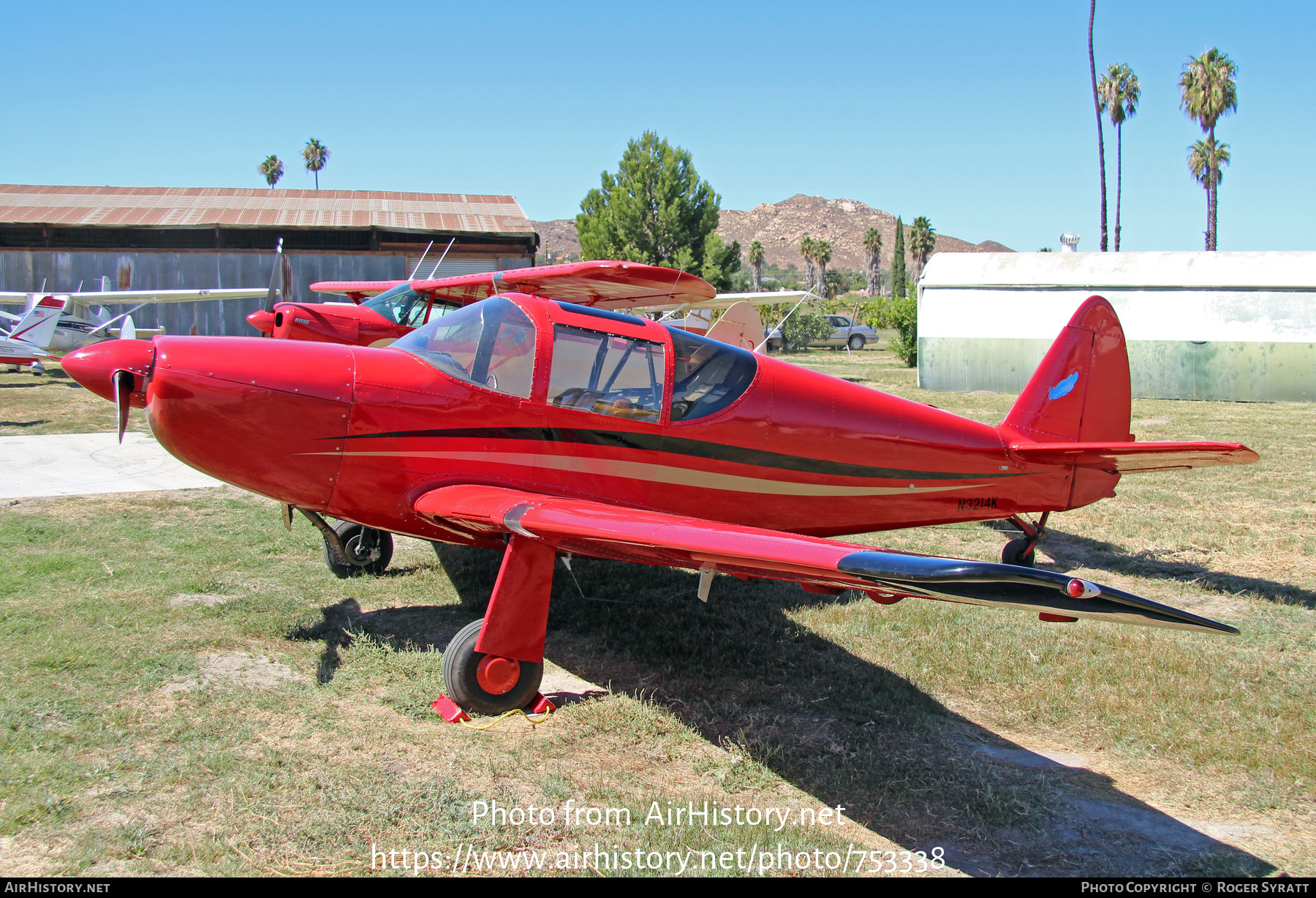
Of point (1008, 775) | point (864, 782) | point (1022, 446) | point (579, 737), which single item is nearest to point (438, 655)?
point (579, 737)

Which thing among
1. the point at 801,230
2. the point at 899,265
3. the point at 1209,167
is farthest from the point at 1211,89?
the point at 801,230

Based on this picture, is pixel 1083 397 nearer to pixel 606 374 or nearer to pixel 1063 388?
pixel 1063 388

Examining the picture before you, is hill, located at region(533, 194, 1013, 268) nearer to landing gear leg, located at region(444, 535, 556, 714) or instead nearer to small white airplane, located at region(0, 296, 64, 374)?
small white airplane, located at region(0, 296, 64, 374)

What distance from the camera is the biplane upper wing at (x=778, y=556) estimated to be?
246 centimetres

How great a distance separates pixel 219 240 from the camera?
31953 millimetres

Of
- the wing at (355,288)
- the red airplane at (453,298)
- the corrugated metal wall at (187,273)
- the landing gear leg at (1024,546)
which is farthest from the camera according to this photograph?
the corrugated metal wall at (187,273)

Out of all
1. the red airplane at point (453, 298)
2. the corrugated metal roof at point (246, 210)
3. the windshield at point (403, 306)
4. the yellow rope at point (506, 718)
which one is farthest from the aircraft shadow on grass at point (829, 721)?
the corrugated metal roof at point (246, 210)

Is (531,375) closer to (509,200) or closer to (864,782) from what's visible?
(864,782)

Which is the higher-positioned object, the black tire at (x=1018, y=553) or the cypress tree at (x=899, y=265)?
the cypress tree at (x=899, y=265)

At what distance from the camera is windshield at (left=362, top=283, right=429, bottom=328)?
1130cm

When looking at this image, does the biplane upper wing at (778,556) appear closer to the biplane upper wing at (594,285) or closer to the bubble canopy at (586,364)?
the bubble canopy at (586,364)

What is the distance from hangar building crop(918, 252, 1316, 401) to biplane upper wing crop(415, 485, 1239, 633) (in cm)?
1906

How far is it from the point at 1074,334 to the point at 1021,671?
3.13 metres

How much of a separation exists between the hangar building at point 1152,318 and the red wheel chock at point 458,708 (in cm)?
1936
